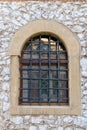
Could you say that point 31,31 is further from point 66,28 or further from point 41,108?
point 41,108

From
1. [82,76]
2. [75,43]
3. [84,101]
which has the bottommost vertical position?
[84,101]

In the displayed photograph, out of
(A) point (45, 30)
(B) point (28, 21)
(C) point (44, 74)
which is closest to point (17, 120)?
(C) point (44, 74)

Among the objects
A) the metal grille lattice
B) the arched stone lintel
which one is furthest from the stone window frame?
the metal grille lattice

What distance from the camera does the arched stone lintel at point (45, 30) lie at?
5.99 metres

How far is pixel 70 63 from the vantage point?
234 inches

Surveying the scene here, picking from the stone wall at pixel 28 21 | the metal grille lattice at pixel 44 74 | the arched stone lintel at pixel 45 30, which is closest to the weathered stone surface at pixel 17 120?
the stone wall at pixel 28 21

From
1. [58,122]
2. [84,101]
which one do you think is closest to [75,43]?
[84,101]

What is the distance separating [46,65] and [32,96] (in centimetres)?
69

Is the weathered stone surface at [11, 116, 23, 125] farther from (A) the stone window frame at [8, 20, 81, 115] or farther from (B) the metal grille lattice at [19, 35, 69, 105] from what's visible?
(B) the metal grille lattice at [19, 35, 69, 105]

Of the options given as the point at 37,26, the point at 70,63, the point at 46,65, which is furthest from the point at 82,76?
the point at 37,26

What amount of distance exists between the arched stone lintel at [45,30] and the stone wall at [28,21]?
0.30ft

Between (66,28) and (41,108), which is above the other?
(66,28)

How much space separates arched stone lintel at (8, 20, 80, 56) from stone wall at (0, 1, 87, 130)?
9 centimetres

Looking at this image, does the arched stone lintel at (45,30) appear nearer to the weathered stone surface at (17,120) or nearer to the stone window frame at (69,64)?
the stone window frame at (69,64)
